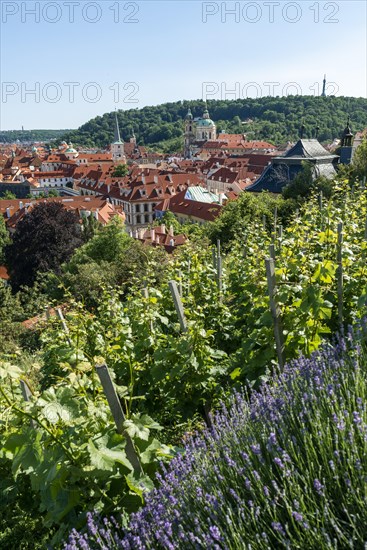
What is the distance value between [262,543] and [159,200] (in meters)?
64.1

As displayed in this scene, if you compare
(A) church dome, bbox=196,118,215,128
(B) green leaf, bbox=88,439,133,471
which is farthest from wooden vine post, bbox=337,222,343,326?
(A) church dome, bbox=196,118,215,128

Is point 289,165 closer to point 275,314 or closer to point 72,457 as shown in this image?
point 275,314

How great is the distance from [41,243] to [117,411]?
29575 mm

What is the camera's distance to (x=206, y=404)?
15.4 feet

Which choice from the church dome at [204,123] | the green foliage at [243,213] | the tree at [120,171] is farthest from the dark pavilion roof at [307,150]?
the church dome at [204,123]

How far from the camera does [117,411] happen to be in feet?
9.32

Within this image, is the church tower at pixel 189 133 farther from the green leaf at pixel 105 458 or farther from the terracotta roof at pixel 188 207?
the green leaf at pixel 105 458

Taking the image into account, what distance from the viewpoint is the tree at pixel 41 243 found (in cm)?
3052

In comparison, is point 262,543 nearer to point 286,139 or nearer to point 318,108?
point 286,139

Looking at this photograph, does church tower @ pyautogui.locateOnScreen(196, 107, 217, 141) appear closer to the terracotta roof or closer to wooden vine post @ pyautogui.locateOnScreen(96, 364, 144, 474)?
the terracotta roof

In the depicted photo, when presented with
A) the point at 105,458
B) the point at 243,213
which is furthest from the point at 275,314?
the point at 243,213

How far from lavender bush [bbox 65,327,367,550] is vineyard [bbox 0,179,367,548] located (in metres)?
0.37

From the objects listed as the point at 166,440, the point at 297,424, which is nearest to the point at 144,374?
the point at 166,440

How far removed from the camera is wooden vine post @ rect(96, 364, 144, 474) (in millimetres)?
2697
